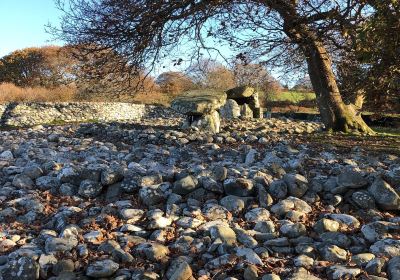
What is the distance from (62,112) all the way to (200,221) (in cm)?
1608

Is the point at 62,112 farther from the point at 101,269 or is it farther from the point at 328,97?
the point at 101,269

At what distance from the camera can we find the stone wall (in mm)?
17203

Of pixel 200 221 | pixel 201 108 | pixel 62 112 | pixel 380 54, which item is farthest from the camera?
pixel 62 112

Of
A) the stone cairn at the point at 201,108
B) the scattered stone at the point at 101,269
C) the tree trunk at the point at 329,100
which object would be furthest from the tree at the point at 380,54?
the stone cairn at the point at 201,108

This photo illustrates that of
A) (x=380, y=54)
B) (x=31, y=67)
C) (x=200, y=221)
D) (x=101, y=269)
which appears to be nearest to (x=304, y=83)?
(x=380, y=54)

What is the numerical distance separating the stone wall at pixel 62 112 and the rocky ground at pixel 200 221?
1149cm

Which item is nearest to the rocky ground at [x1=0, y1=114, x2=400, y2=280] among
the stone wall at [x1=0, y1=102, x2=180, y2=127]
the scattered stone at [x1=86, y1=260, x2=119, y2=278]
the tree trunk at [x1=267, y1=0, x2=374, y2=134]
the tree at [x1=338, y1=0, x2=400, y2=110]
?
the scattered stone at [x1=86, y1=260, x2=119, y2=278]

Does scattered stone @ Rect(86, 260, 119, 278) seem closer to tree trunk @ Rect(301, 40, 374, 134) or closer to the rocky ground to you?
the rocky ground

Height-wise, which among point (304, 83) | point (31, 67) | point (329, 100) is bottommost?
point (329, 100)

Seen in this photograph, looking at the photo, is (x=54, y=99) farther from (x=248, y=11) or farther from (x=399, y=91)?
(x=399, y=91)

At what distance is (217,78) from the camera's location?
82.5 feet

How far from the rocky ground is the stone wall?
37.7 ft

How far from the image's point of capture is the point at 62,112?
61.9 feet

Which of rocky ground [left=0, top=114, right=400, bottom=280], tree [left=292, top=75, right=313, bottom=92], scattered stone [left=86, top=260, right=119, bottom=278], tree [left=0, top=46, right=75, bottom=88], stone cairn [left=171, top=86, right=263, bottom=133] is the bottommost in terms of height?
scattered stone [left=86, top=260, right=119, bottom=278]
